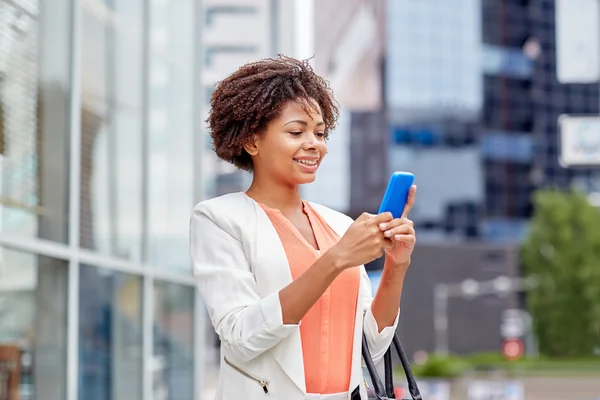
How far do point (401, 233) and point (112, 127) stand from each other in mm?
5708

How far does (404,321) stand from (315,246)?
66889mm

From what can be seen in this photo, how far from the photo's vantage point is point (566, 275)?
6172 cm

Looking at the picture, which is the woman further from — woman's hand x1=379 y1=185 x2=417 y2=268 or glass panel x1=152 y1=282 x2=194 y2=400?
glass panel x1=152 y1=282 x2=194 y2=400

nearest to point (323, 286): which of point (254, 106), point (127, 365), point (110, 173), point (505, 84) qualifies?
point (254, 106)

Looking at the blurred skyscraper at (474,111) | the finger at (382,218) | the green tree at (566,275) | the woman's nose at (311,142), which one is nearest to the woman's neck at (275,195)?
the woman's nose at (311,142)

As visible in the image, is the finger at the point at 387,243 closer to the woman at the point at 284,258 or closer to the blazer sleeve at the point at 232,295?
the woman at the point at 284,258

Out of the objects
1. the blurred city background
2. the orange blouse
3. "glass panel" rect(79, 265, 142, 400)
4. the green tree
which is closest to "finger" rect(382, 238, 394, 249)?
the orange blouse

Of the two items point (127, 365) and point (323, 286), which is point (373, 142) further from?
point (323, 286)

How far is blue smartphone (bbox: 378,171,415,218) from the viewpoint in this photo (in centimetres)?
202

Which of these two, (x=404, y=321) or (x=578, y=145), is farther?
(x=404, y=321)

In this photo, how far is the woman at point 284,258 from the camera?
203cm

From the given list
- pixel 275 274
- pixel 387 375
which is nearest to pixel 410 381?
pixel 387 375

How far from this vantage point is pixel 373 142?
6819 centimetres

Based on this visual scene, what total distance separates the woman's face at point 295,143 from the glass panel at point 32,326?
328cm
